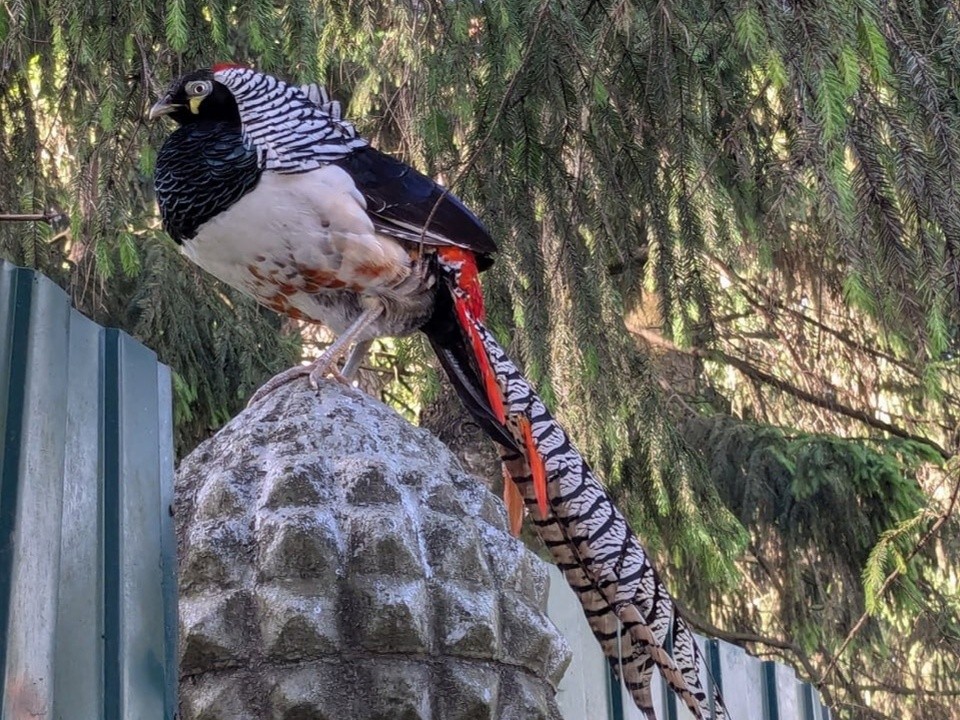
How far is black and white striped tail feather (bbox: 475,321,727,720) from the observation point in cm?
259

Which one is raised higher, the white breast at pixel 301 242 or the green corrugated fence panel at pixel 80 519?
the white breast at pixel 301 242

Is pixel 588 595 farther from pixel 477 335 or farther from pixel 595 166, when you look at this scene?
pixel 595 166

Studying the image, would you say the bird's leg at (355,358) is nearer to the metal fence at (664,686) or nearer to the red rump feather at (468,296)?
the red rump feather at (468,296)

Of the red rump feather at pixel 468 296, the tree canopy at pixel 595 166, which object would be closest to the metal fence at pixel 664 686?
the red rump feather at pixel 468 296

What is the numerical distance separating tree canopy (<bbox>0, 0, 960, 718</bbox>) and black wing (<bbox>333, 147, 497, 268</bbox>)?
23 cm

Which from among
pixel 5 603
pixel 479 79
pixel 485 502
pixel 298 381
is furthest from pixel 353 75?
pixel 5 603

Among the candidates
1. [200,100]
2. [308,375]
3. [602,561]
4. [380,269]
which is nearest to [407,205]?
[380,269]

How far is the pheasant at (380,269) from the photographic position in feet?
8.63

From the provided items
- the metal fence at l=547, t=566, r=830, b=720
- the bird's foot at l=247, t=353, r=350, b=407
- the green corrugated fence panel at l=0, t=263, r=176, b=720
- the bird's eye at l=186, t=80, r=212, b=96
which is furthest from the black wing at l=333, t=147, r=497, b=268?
the green corrugated fence panel at l=0, t=263, r=176, b=720

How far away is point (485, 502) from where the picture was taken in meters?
2.17

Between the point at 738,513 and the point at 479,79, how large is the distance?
4.30 metres

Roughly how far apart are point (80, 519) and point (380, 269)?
4.25ft

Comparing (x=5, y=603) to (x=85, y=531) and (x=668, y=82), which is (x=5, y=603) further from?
(x=668, y=82)

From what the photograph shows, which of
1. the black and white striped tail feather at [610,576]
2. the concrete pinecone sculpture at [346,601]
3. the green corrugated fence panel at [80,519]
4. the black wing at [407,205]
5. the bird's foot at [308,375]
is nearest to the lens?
the green corrugated fence panel at [80,519]
